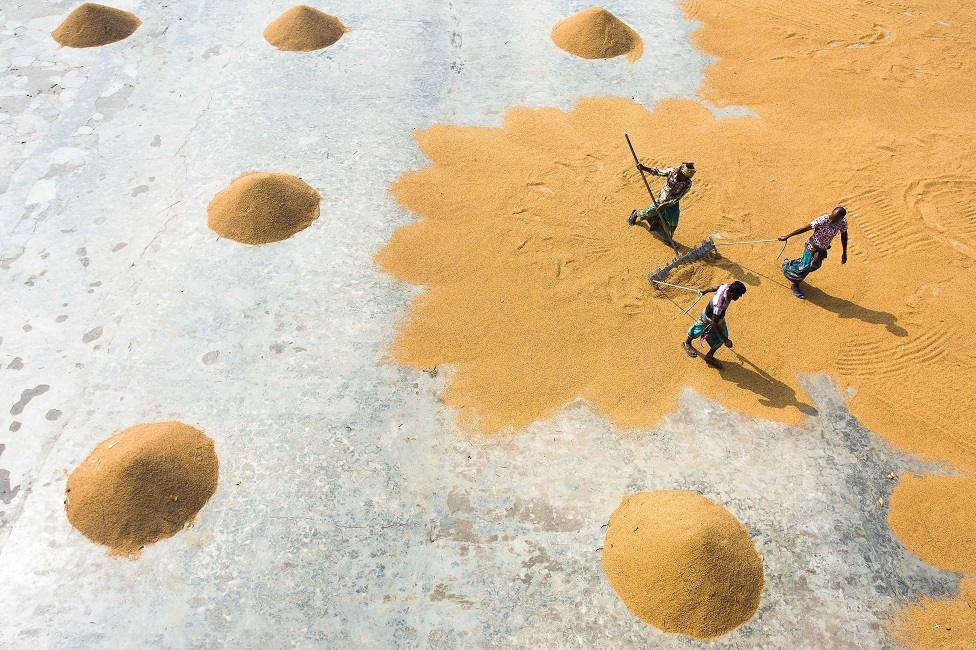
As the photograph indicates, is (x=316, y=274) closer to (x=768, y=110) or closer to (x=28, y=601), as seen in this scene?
(x=28, y=601)

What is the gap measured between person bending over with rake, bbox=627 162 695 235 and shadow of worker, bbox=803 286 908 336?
7.48 ft

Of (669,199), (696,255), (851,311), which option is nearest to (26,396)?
(669,199)

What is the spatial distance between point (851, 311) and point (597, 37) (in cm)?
824

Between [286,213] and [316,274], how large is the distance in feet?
4.51

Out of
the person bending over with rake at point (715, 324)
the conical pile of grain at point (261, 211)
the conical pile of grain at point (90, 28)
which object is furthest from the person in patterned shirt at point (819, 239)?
the conical pile of grain at point (90, 28)

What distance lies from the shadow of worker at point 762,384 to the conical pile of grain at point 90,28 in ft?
48.9

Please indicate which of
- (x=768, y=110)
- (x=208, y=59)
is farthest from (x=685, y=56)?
(x=208, y=59)

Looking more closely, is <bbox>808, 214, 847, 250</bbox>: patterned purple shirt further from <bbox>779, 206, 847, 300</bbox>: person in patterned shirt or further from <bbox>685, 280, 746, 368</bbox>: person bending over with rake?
<bbox>685, 280, 746, 368</bbox>: person bending over with rake

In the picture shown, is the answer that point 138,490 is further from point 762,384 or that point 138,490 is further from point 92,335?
point 762,384

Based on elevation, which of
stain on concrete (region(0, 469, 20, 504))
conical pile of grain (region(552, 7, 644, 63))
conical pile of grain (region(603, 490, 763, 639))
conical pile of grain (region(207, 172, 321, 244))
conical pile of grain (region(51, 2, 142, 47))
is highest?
conical pile of grain (region(552, 7, 644, 63))

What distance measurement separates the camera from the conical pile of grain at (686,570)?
5547 mm

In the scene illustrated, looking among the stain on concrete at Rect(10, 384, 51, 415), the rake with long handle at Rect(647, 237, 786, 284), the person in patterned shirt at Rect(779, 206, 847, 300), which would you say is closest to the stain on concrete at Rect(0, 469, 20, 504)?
the stain on concrete at Rect(10, 384, 51, 415)

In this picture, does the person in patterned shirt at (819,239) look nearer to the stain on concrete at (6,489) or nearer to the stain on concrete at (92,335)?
the stain on concrete at (92,335)

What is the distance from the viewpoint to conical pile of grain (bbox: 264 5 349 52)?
1259 cm
